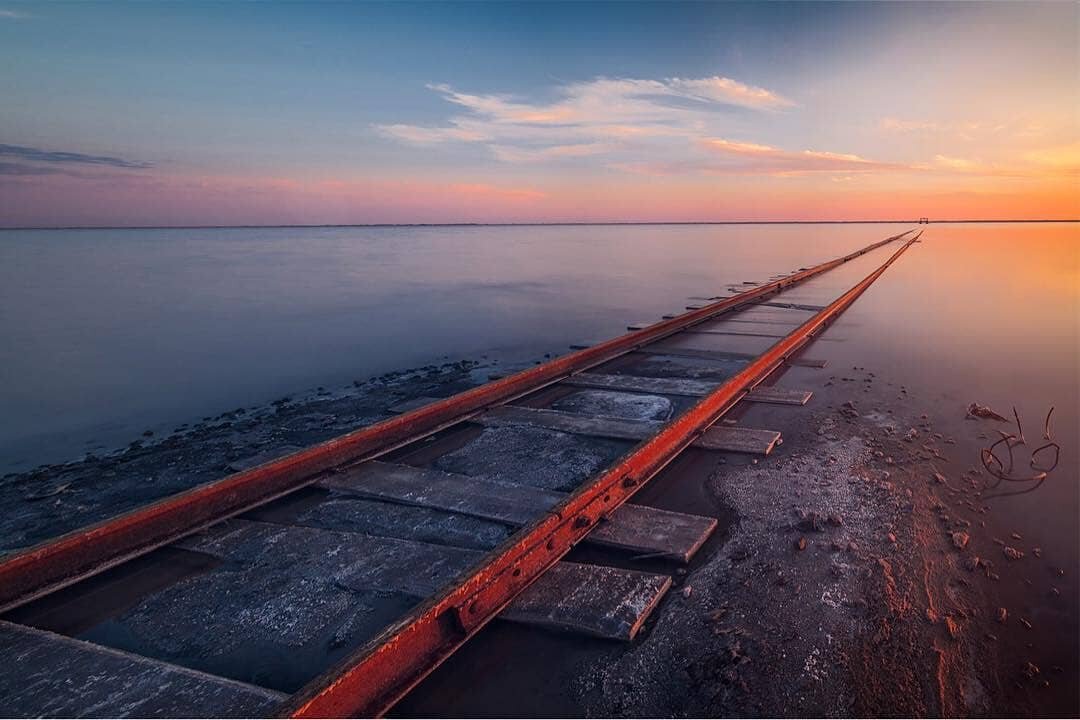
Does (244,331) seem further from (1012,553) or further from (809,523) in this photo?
(1012,553)

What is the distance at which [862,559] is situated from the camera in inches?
140

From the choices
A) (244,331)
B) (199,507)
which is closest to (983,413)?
(199,507)

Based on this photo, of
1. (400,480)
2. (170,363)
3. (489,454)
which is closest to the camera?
(400,480)

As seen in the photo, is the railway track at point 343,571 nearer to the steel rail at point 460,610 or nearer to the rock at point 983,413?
the steel rail at point 460,610

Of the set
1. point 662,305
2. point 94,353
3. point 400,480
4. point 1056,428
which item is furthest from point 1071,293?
point 94,353

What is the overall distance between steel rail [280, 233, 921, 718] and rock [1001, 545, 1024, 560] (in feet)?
7.50

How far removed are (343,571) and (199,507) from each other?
1340mm

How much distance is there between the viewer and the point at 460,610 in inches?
110

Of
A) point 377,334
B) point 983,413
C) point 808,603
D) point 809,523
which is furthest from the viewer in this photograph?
point 377,334

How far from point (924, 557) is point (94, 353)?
14480 mm

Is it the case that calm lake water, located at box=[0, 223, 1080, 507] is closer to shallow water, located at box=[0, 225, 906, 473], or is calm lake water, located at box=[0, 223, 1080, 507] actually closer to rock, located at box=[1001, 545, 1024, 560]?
shallow water, located at box=[0, 225, 906, 473]

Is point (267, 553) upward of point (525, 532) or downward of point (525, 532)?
downward

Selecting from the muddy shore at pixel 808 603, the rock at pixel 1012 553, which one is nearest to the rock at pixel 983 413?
the muddy shore at pixel 808 603

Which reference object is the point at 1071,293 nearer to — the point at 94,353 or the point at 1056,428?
the point at 1056,428
